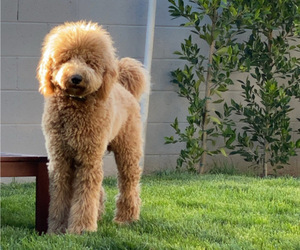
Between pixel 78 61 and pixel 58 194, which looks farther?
pixel 58 194

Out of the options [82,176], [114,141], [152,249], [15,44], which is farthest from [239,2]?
[152,249]

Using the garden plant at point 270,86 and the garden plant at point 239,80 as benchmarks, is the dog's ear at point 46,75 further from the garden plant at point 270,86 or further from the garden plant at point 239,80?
the garden plant at point 270,86

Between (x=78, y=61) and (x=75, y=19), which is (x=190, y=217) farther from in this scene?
(x=75, y=19)

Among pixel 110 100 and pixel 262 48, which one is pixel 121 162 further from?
pixel 262 48

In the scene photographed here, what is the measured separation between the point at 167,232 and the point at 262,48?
3410mm

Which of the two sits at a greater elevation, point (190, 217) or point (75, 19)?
point (75, 19)

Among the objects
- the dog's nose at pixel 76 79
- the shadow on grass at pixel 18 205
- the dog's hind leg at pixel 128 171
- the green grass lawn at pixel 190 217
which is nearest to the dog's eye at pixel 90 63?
the dog's nose at pixel 76 79

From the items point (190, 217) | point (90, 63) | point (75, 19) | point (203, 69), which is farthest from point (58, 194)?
point (203, 69)

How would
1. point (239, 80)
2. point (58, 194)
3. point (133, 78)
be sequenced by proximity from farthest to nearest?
point (239, 80), point (133, 78), point (58, 194)

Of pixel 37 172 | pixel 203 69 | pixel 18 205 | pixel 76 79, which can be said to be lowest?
pixel 18 205

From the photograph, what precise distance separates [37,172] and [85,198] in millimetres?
330

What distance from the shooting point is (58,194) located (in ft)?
13.9

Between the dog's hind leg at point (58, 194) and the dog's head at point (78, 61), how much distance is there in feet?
1.36

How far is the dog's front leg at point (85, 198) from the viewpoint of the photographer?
4121mm
